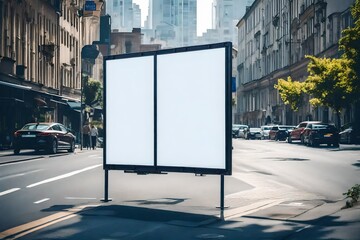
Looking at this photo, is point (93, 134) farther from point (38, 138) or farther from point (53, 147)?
point (38, 138)

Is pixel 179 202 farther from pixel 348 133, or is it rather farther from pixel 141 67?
pixel 348 133

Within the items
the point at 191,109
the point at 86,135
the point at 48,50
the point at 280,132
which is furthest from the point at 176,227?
the point at 280,132

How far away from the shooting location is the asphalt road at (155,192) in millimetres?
10281

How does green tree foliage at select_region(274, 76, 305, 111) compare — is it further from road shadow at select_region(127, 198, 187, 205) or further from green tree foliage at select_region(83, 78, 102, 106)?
road shadow at select_region(127, 198, 187, 205)

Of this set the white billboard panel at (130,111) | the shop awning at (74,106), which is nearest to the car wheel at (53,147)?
the white billboard panel at (130,111)

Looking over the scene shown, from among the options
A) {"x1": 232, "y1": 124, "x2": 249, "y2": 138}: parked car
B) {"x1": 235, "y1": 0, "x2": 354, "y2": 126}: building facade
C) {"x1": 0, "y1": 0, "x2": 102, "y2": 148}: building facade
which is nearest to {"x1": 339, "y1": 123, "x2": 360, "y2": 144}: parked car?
{"x1": 235, "y1": 0, "x2": 354, "y2": 126}: building facade

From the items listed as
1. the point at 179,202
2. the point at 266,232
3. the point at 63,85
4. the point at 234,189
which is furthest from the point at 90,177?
the point at 63,85

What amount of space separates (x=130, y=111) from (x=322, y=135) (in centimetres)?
3230

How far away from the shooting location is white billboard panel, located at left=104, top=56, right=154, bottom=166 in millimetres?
11336

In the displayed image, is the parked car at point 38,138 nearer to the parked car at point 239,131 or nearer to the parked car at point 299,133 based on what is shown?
the parked car at point 299,133

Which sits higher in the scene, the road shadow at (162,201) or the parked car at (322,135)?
the parked car at (322,135)

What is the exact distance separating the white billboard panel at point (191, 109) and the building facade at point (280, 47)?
50.1 m

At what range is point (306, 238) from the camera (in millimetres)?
8031

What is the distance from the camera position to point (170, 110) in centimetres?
1113
